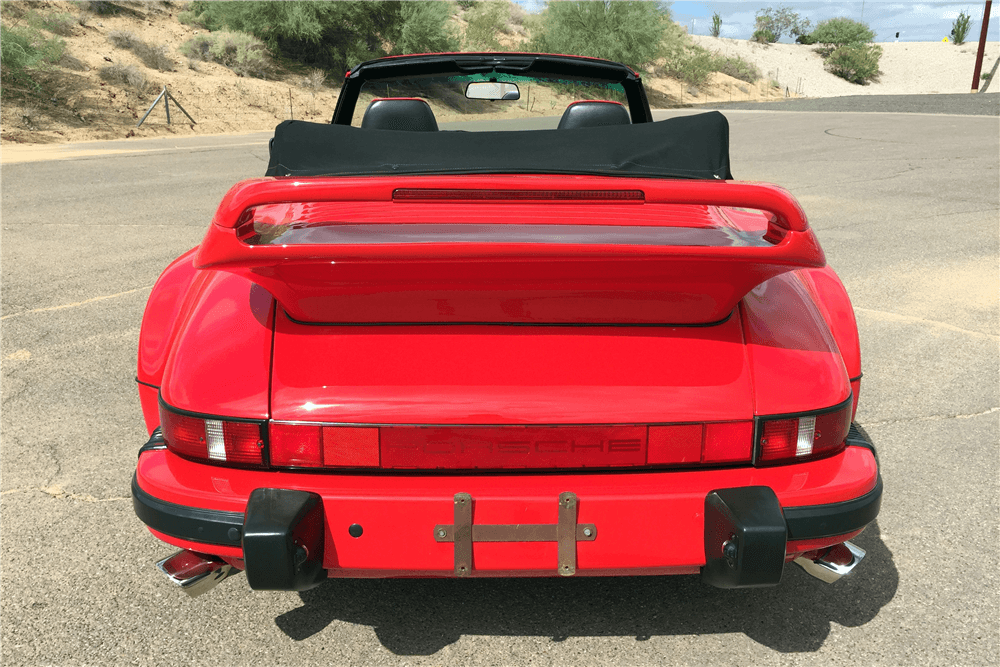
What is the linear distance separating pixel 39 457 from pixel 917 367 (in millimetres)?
4524

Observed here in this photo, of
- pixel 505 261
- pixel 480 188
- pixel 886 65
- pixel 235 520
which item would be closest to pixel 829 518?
pixel 505 261

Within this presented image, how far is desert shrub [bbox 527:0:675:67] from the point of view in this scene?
42.4 m

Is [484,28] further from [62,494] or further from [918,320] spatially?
[62,494]

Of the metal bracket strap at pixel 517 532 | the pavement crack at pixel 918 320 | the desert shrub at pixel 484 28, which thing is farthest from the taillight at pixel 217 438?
the desert shrub at pixel 484 28

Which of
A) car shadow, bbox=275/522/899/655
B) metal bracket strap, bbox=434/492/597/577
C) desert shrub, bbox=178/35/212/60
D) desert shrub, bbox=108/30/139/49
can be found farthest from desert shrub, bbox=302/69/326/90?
metal bracket strap, bbox=434/492/597/577

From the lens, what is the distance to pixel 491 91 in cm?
379

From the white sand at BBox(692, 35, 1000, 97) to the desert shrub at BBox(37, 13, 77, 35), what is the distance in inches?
2005

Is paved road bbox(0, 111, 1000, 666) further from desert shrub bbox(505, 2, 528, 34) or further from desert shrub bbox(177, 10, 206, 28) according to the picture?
→ desert shrub bbox(505, 2, 528, 34)

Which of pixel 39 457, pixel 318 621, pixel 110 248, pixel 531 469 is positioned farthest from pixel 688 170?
pixel 110 248

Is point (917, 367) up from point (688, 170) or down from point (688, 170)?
down

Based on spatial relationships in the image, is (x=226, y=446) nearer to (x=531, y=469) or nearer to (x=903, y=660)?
(x=531, y=469)

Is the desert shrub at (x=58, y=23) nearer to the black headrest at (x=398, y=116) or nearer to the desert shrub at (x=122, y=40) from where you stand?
the desert shrub at (x=122, y=40)

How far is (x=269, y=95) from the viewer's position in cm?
2842

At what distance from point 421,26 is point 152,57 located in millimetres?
12379
